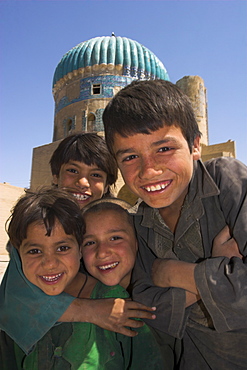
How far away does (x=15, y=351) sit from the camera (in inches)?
62.7

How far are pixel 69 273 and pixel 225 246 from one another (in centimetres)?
77

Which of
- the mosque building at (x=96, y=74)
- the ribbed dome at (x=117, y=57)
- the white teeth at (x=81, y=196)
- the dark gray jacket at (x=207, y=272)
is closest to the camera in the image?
the dark gray jacket at (x=207, y=272)

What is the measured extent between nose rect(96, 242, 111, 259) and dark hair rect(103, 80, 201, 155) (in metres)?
0.53

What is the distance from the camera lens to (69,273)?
5.21 ft

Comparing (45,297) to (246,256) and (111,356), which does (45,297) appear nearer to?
(111,356)

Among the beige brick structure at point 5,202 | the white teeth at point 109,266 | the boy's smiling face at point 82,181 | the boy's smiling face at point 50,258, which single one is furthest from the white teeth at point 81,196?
the beige brick structure at point 5,202

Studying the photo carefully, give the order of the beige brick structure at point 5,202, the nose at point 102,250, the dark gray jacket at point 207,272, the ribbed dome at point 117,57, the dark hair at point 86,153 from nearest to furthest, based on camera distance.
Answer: the dark gray jacket at point 207,272 < the nose at point 102,250 < the dark hair at point 86,153 < the beige brick structure at point 5,202 < the ribbed dome at point 117,57

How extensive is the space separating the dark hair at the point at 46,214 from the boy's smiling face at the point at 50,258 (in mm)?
26

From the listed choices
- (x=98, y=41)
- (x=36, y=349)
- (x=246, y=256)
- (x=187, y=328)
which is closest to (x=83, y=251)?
(x=36, y=349)

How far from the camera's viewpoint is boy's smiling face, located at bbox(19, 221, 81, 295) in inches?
60.1

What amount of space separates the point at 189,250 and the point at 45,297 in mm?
709

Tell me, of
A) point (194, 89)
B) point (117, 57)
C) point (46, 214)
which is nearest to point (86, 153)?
point (46, 214)

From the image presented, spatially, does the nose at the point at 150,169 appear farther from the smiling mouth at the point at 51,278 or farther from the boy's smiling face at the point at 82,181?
the boy's smiling face at the point at 82,181

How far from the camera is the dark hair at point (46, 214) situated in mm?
1644
